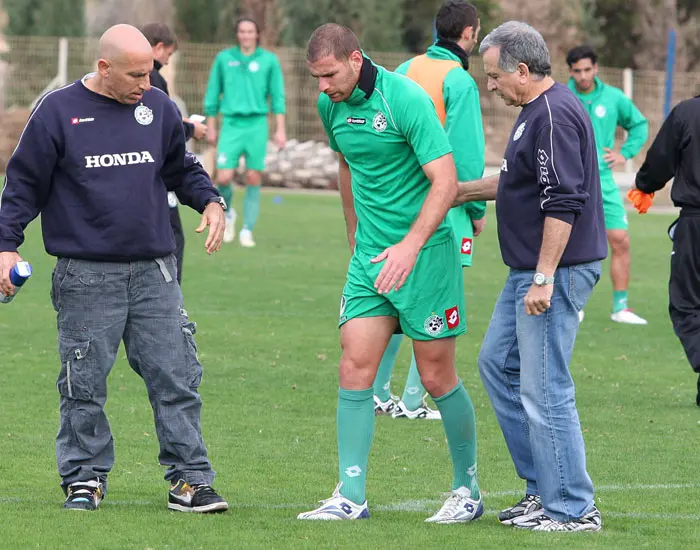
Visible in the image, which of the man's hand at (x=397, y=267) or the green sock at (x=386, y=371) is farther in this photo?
the green sock at (x=386, y=371)

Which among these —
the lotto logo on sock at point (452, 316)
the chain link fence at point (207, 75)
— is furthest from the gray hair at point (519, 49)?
the chain link fence at point (207, 75)

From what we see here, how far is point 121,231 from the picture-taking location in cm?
615

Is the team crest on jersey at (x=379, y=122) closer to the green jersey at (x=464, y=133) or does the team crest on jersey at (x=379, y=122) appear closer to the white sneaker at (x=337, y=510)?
the white sneaker at (x=337, y=510)

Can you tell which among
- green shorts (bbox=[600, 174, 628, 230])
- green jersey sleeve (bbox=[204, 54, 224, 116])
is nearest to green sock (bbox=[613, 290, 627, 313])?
green shorts (bbox=[600, 174, 628, 230])

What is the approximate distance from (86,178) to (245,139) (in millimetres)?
11527

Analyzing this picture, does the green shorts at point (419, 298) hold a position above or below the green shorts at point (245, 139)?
above

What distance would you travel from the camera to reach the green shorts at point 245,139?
1747cm

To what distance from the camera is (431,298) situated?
6.23 m

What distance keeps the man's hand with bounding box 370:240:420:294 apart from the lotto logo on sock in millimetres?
343

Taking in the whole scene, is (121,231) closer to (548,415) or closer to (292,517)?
(292,517)

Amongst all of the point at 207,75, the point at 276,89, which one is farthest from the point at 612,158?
the point at 207,75

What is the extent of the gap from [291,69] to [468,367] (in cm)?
2198

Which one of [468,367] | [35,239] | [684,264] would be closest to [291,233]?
[35,239]

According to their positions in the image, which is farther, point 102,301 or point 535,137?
point 102,301
